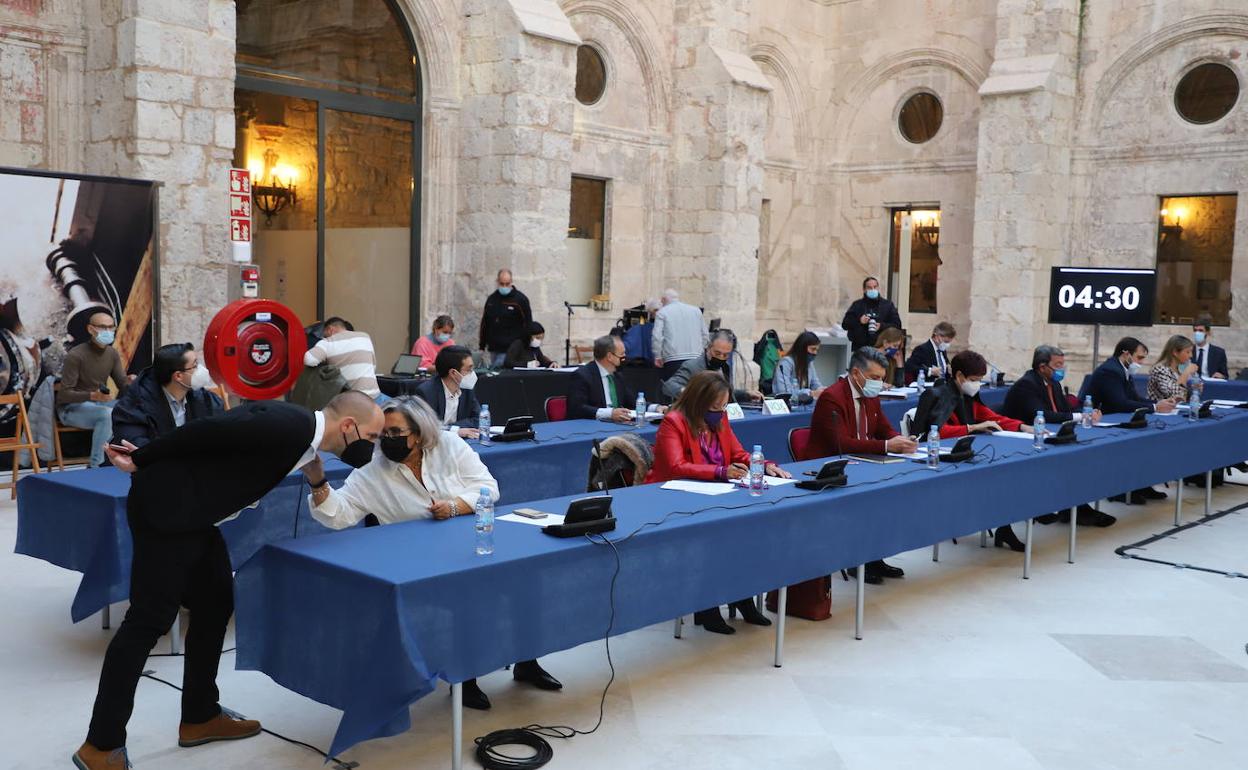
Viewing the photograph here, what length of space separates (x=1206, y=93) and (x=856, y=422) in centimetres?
1138

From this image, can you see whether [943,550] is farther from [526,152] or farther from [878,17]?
[878,17]

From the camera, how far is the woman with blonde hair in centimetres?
1014

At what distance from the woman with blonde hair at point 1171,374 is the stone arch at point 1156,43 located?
6741mm

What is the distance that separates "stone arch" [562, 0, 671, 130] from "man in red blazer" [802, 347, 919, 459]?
9.48 m

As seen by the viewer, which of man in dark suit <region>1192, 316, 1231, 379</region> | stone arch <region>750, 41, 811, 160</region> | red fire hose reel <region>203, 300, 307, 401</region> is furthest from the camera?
stone arch <region>750, 41, 811, 160</region>

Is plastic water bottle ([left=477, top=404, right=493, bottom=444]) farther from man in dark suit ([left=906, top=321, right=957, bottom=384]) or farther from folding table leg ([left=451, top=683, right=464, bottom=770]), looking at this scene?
man in dark suit ([left=906, top=321, right=957, bottom=384])

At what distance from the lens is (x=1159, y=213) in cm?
1576

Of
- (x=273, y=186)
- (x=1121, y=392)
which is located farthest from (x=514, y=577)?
(x=273, y=186)

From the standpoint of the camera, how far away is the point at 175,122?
9688 millimetres

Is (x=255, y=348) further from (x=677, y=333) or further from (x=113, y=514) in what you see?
(x=677, y=333)

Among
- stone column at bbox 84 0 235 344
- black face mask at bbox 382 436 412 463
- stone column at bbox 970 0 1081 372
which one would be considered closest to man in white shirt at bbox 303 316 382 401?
black face mask at bbox 382 436 412 463

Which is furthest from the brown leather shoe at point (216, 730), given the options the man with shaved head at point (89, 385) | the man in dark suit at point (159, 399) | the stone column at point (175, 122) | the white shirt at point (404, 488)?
the stone column at point (175, 122)

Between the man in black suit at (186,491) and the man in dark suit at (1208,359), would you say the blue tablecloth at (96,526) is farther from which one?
the man in dark suit at (1208,359)

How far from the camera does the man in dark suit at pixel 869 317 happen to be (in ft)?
43.4
